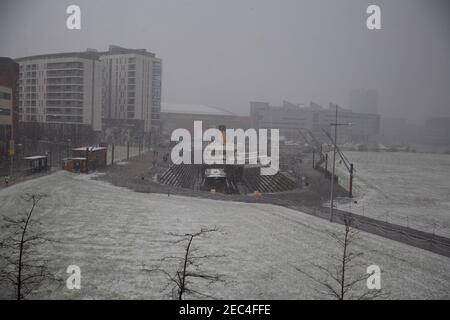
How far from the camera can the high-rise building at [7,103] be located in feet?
149

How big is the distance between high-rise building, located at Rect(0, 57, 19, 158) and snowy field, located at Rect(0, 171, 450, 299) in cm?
2324

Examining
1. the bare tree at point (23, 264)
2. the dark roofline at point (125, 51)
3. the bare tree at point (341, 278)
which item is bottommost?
the bare tree at point (341, 278)

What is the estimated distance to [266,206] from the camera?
85.6ft

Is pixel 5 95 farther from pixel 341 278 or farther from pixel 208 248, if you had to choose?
pixel 341 278

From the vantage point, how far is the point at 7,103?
152ft

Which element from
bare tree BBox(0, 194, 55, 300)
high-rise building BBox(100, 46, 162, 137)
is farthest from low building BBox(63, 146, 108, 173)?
high-rise building BBox(100, 46, 162, 137)

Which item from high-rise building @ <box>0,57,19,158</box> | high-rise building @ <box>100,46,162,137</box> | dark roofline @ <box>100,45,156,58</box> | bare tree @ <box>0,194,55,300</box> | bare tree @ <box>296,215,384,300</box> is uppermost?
dark roofline @ <box>100,45,156,58</box>

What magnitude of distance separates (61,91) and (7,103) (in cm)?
3086

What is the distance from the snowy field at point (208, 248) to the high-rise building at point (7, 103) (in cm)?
2324

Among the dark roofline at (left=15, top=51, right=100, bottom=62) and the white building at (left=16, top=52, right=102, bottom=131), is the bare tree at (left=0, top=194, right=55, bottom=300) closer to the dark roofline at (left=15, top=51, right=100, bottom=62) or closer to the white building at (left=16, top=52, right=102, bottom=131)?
the white building at (left=16, top=52, right=102, bottom=131)

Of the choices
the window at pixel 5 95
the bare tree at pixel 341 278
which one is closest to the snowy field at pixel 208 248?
the bare tree at pixel 341 278

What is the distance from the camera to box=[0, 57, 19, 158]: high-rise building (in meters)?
45.5

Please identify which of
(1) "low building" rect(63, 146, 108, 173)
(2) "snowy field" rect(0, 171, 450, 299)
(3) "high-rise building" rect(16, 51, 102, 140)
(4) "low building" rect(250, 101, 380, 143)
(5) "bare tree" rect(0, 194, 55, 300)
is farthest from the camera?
(4) "low building" rect(250, 101, 380, 143)

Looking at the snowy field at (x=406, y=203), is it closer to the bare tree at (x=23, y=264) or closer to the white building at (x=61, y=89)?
the bare tree at (x=23, y=264)
